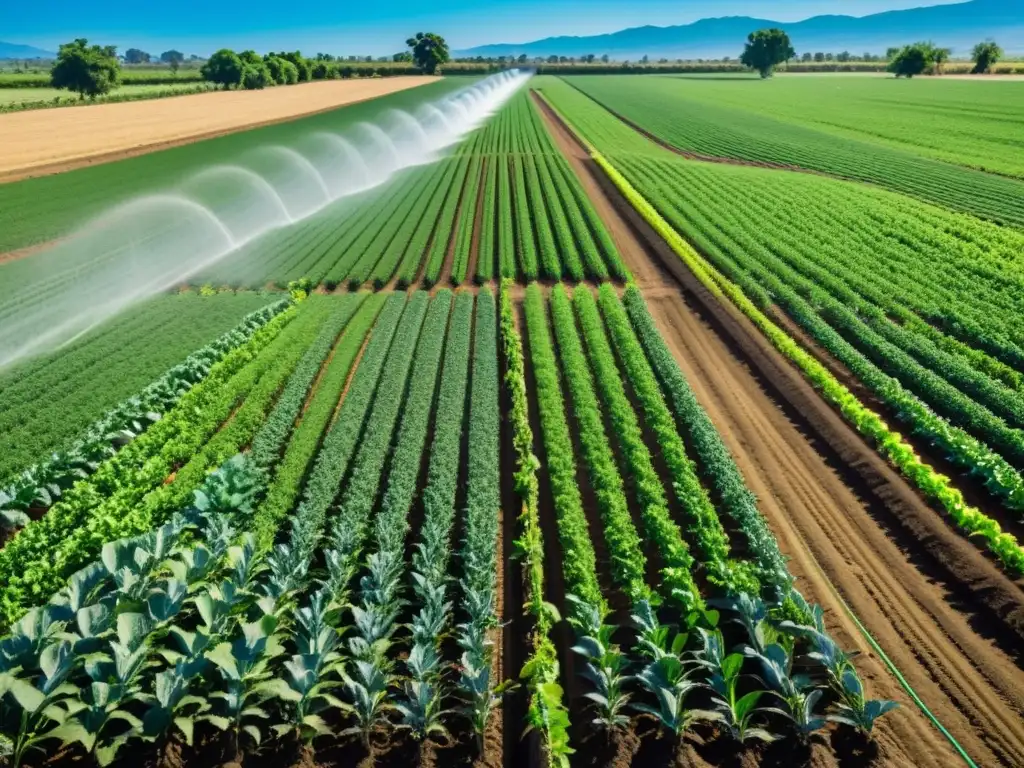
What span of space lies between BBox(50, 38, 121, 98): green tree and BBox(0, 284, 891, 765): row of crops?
93.1 meters

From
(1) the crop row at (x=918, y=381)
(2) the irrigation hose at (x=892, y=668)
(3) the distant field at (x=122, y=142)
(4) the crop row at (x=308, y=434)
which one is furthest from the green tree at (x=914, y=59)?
(2) the irrigation hose at (x=892, y=668)

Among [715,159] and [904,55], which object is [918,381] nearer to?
[715,159]

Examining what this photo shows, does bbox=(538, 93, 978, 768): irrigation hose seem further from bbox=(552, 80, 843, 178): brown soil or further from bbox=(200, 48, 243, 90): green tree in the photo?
bbox=(200, 48, 243, 90): green tree

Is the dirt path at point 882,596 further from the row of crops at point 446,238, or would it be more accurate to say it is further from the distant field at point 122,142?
the distant field at point 122,142

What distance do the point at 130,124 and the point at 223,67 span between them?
4738 cm

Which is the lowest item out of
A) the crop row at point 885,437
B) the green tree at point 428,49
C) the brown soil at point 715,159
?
the crop row at point 885,437

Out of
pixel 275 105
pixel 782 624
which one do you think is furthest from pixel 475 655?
pixel 275 105

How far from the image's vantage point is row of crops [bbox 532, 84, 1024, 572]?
1558 cm

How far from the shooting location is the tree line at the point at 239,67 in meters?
84.6

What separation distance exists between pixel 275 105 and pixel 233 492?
98996 mm

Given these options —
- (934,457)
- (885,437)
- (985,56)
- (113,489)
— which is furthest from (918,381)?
(985,56)

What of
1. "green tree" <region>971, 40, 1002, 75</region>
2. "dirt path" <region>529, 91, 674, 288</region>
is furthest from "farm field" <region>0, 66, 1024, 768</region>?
"green tree" <region>971, 40, 1002, 75</region>

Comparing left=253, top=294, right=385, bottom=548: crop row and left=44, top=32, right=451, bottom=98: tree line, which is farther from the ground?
left=44, top=32, right=451, bottom=98: tree line

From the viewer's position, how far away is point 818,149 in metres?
57.4
